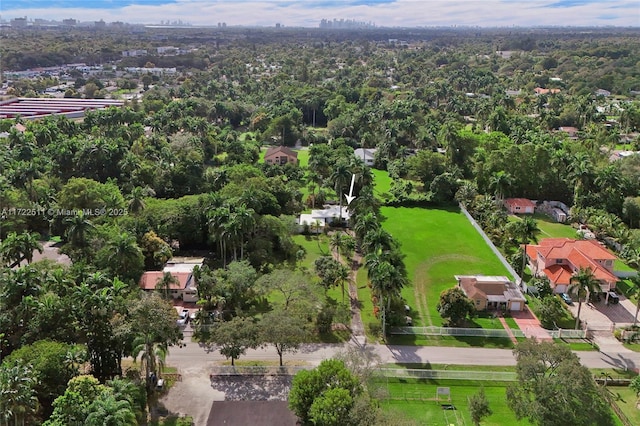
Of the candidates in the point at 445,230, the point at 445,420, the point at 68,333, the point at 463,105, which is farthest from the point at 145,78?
the point at 445,420

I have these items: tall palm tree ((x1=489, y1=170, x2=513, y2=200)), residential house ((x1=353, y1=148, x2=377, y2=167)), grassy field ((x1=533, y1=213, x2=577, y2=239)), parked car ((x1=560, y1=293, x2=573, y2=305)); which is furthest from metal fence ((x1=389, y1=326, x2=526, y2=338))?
residential house ((x1=353, y1=148, x2=377, y2=167))

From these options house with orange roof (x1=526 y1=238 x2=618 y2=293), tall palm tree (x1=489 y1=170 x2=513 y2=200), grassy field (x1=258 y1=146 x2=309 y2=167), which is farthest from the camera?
grassy field (x1=258 y1=146 x2=309 y2=167)

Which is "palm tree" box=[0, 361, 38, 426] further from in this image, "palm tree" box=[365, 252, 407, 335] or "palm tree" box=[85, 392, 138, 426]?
"palm tree" box=[365, 252, 407, 335]

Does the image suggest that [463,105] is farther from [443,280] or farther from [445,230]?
[443,280]

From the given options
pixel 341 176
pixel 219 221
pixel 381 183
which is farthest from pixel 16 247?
pixel 381 183

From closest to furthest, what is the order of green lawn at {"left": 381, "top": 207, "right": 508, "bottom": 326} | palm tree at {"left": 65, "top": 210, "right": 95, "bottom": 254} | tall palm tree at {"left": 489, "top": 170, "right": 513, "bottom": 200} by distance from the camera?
palm tree at {"left": 65, "top": 210, "right": 95, "bottom": 254} < green lawn at {"left": 381, "top": 207, "right": 508, "bottom": 326} < tall palm tree at {"left": 489, "top": 170, "right": 513, "bottom": 200}
